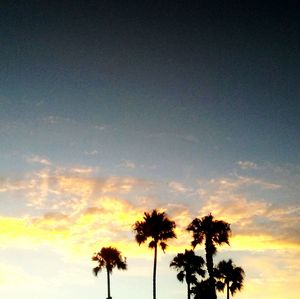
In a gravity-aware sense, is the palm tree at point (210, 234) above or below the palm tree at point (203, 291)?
above

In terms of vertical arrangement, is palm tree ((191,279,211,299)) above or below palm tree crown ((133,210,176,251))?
below

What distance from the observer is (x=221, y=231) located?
45469 mm

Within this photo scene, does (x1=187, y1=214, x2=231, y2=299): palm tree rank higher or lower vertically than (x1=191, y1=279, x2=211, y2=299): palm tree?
higher

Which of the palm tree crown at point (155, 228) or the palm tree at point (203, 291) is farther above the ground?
the palm tree crown at point (155, 228)

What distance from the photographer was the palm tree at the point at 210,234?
148 feet

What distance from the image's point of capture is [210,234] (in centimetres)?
4544

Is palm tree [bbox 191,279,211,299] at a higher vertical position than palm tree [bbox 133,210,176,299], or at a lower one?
lower

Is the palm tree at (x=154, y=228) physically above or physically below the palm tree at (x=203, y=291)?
above

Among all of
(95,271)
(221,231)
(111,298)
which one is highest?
(221,231)

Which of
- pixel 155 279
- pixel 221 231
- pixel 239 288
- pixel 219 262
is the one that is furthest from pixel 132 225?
pixel 239 288

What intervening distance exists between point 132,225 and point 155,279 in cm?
709

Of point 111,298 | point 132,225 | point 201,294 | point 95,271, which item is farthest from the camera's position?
point 95,271

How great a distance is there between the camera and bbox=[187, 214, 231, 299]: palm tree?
4519 centimetres

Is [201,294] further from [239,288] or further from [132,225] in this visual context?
[239,288]
